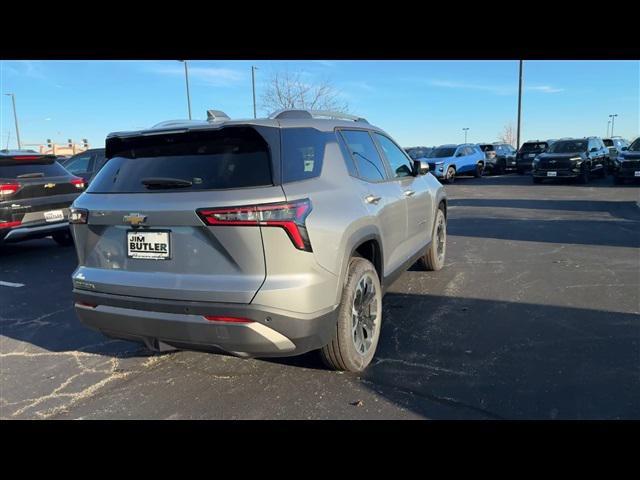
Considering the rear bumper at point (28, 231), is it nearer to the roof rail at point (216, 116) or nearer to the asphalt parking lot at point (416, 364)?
the asphalt parking lot at point (416, 364)

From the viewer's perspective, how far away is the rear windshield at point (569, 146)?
19261 mm

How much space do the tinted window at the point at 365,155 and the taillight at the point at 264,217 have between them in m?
1.17

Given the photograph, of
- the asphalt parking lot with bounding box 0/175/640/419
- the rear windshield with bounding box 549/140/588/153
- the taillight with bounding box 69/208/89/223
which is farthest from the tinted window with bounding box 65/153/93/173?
the rear windshield with bounding box 549/140/588/153

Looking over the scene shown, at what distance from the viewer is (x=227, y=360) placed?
378cm

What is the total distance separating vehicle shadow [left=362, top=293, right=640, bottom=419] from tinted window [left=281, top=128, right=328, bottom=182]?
155 cm

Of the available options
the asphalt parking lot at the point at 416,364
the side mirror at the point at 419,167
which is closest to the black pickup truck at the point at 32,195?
the asphalt parking lot at the point at 416,364

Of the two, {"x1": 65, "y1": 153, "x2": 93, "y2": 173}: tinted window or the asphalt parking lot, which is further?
{"x1": 65, "y1": 153, "x2": 93, "y2": 173}: tinted window

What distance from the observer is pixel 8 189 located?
7312 mm

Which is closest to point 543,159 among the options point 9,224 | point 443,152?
point 443,152

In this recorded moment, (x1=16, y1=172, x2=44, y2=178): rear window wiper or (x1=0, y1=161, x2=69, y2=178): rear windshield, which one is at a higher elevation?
(x1=0, y1=161, x2=69, y2=178): rear windshield

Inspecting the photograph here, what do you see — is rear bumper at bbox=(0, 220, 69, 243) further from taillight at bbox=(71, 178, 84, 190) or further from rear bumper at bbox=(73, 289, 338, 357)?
rear bumper at bbox=(73, 289, 338, 357)

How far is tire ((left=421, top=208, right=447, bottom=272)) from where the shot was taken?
5868mm
